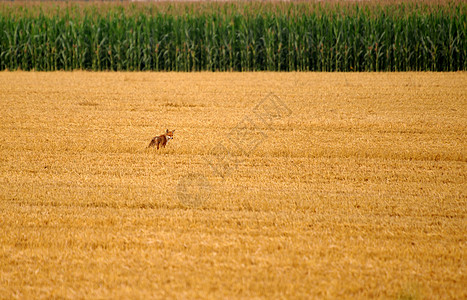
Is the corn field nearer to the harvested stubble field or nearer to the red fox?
the harvested stubble field

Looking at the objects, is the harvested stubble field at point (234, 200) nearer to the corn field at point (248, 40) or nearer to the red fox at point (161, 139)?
the red fox at point (161, 139)

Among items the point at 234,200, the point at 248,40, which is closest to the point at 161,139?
the point at 234,200

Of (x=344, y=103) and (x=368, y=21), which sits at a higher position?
(x=368, y=21)

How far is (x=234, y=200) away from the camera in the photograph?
5758 millimetres

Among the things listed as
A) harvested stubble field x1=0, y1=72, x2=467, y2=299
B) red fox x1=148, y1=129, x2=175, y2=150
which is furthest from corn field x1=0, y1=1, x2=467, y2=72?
red fox x1=148, y1=129, x2=175, y2=150

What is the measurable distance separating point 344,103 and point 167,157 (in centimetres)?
576

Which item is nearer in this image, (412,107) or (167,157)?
(167,157)

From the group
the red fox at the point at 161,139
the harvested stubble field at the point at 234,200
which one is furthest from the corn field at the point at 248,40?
the red fox at the point at 161,139

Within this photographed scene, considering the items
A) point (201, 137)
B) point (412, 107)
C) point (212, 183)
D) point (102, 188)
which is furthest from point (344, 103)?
point (102, 188)

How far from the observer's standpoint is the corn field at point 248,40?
18.7m

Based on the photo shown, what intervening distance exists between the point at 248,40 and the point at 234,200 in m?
14.3

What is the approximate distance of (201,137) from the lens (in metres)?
8.80

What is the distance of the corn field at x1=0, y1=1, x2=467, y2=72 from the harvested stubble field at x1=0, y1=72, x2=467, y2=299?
748 cm

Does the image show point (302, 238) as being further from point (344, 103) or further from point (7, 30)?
A: point (7, 30)
